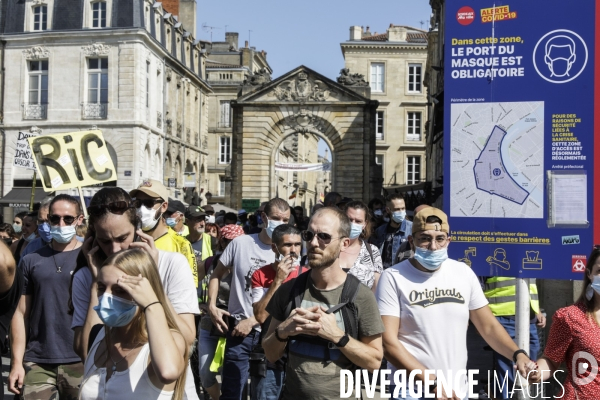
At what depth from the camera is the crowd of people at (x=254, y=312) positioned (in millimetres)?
3348

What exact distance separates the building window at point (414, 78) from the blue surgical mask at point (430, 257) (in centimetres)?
5105

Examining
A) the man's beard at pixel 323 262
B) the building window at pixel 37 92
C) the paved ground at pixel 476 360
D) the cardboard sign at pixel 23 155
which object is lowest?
the paved ground at pixel 476 360

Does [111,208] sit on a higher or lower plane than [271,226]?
higher

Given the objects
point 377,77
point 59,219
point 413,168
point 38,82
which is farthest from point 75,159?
point 377,77

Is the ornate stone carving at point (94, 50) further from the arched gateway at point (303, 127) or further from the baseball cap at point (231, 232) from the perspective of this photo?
the baseball cap at point (231, 232)

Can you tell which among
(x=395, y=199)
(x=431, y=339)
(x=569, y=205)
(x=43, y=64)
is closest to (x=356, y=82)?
(x=43, y=64)

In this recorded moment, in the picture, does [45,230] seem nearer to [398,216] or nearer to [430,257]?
[430,257]

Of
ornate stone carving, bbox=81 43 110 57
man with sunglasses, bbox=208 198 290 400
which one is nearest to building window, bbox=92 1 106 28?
ornate stone carving, bbox=81 43 110 57

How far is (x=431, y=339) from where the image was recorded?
4578 millimetres

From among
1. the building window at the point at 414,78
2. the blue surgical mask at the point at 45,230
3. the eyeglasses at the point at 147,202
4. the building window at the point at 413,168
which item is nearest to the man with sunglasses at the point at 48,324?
the eyeglasses at the point at 147,202

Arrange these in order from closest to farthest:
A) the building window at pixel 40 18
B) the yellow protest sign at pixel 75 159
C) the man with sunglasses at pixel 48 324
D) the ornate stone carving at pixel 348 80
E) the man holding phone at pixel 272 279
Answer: the man with sunglasses at pixel 48 324 → the man holding phone at pixel 272 279 → the yellow protest sign at pixel 75 159 → the building window at pixel 40 18 → the ornate stone carving at pixel 348 80

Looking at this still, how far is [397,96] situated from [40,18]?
24.9 meters

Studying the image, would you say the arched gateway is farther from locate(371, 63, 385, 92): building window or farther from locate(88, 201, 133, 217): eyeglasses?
locate(88, 201, 133, 217): eyeglasses

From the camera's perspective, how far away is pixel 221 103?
6116 centimetres
